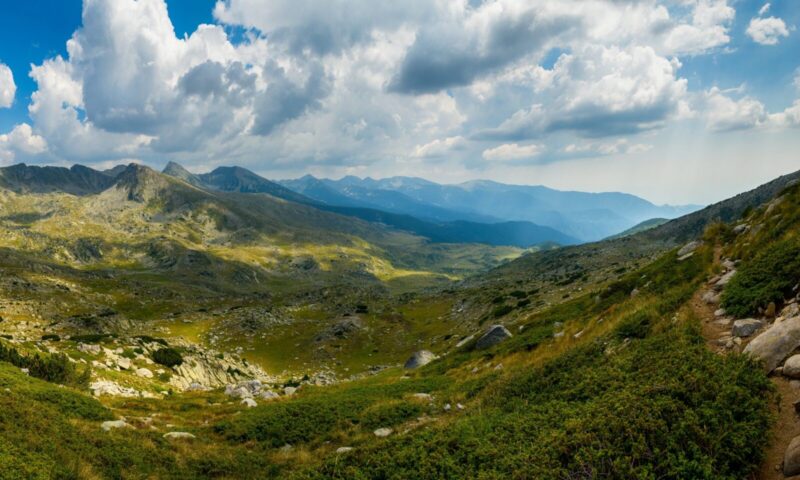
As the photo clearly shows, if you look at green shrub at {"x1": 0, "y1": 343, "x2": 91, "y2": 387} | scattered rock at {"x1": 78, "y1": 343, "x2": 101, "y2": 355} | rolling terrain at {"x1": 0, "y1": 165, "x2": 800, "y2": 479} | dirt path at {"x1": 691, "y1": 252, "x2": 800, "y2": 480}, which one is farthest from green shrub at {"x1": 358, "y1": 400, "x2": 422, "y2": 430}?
scattered rock at {"x1": 78, "y1": 343, "x2": 101, "y2": 355}

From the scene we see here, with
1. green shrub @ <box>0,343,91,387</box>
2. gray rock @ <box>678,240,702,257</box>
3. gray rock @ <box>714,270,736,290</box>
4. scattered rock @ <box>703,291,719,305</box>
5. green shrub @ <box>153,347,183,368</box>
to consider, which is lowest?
green shrub @ <box>153,347,183,368</box>

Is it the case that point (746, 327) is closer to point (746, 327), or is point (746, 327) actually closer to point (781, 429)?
point (746, 327)

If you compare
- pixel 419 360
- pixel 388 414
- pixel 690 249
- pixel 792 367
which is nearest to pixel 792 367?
pixel 792 367

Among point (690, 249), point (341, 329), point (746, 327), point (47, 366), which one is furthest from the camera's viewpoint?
point (341, 329)

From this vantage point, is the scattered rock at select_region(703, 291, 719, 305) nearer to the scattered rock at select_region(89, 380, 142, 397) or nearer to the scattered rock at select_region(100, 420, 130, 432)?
the scattered rock at select_region(100, 420, 130, 432)

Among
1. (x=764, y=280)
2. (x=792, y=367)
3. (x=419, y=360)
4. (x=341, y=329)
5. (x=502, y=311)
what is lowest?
(x=341, y=329)

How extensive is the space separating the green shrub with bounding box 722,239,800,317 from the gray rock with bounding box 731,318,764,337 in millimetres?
1267

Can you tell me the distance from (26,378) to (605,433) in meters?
28.4

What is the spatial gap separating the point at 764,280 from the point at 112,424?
28.7m

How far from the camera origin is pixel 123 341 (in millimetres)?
42000

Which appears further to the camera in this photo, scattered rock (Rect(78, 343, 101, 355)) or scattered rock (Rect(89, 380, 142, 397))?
scattered rock (Rect(78, 343, 101, 355))

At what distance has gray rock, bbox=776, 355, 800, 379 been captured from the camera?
9.55 m

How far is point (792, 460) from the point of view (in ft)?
24.6

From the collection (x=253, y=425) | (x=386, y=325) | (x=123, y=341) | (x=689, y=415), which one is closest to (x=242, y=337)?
(x=386, y=325)
